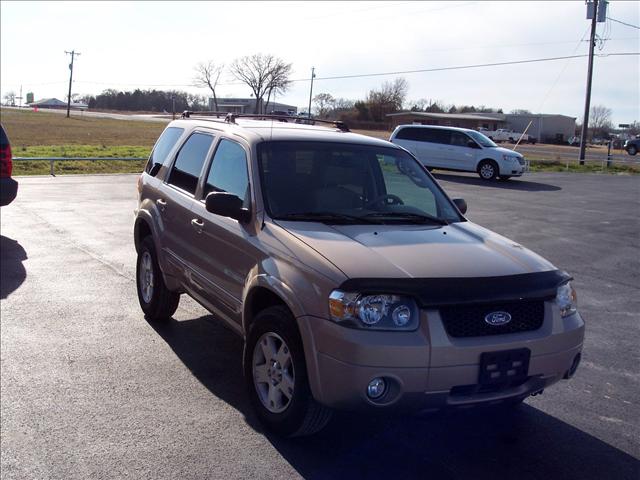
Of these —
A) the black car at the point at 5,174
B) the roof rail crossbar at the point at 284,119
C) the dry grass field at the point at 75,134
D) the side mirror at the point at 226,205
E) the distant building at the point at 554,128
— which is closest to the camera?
the side mirror at the point at 226,205

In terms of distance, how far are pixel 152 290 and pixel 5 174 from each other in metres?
4.81

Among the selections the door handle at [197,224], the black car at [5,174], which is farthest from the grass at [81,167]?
the door handle at [197,224]

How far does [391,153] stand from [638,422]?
2.65m

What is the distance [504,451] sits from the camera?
13.5 ft

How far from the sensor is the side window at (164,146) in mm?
6715

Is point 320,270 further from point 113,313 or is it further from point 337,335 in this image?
point 113,313

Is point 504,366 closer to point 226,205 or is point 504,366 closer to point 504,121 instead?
point 226,205

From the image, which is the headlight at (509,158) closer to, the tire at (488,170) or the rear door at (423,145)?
the tire at (488,170)

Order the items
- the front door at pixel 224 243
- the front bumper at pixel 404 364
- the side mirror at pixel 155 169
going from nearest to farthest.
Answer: the front bumper at pixel 404 364 → the front door at pixel 224 243 → the side mirror at pixel 155 169

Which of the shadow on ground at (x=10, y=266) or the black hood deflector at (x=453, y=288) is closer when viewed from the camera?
the black hood deflector at (x=453, y=288)

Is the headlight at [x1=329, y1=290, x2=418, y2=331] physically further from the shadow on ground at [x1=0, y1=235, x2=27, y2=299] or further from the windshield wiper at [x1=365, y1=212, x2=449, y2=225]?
the shadow on ground at [x1=0, y1=235, x2=27, y2=299]

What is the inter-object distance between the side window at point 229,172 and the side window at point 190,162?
26cm

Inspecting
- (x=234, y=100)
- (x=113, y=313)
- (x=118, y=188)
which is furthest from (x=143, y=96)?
(x=113, y=313)

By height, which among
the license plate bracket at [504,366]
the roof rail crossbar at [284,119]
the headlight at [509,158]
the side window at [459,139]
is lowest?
the license plate bracket at [504,366]
